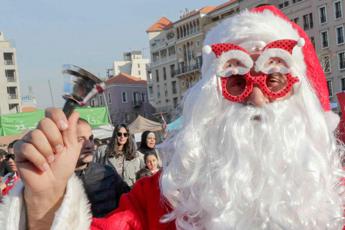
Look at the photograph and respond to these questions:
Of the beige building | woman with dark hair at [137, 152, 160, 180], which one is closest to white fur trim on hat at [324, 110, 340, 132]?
woman with dark hair at [137, 152, 160, 180]

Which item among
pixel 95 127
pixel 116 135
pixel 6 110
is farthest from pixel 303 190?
pixel 6 110

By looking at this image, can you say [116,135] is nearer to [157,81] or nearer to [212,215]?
[212,215]

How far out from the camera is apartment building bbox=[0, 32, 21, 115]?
2174 inches

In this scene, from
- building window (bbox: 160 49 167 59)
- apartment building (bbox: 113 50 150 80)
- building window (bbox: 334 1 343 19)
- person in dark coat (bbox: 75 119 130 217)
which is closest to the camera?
person in dark coat (bbox: 75 119 130 217)

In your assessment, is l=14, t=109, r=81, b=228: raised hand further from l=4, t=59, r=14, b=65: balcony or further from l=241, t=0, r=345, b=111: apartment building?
l=4, t=59, r=14, b=65: balcony

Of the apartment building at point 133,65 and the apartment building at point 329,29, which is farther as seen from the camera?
the apartment building at point 133,65

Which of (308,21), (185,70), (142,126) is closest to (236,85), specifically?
(142,126)

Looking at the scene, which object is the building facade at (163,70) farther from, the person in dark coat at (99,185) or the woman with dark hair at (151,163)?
the person in dark coat at (99,185)

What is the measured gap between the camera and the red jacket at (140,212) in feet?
6.36

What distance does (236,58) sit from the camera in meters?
2.11

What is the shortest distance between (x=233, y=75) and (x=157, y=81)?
58634 millimetres

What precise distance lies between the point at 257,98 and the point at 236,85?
0.11 metres

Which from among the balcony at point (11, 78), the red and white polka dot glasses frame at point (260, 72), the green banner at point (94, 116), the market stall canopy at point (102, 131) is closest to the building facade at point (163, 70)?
the balcony at point (11, 78)

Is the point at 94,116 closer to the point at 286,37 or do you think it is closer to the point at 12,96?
the point at 286,37
